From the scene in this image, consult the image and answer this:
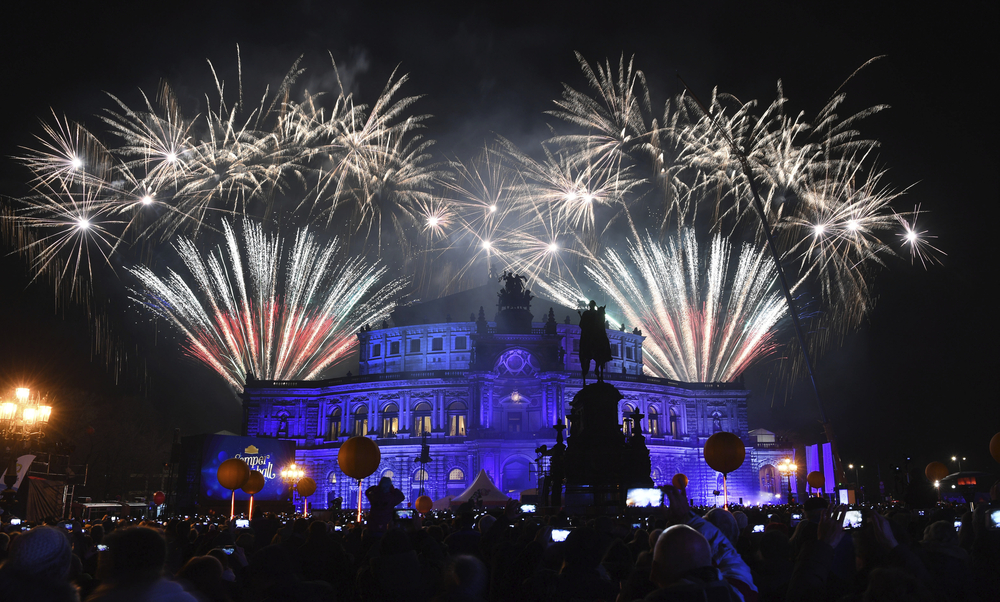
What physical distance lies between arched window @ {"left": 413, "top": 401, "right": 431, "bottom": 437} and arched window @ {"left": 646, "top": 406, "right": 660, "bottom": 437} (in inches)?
898

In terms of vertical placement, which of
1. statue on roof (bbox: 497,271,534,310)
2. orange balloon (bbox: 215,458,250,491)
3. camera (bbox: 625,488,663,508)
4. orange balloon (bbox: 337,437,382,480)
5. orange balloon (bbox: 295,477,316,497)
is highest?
statue on roof (bbox: 497,271,534,310)

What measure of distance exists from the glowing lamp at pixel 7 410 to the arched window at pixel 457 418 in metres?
46.5

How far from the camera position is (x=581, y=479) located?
75.2 feet

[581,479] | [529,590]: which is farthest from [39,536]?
[581,479]

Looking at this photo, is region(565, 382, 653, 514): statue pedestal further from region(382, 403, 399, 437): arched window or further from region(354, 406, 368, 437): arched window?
region(354, 406, 368, 437): arched window

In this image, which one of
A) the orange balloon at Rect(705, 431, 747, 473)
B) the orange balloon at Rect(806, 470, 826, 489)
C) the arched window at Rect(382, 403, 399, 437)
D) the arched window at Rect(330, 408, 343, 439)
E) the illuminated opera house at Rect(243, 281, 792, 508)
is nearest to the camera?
the orange balloon at Rect(705, 431, 747, 473)

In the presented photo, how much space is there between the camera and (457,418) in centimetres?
6806

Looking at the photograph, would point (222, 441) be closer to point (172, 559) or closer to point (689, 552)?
point (172, 559)

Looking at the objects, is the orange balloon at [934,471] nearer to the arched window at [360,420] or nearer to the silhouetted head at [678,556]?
the silhouetted head at [678,556]

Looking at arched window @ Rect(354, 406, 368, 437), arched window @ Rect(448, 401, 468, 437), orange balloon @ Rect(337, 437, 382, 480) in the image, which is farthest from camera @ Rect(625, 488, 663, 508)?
arched window @ Rect(354, 406, 368, 437)

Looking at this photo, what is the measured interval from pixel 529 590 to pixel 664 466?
65747mm

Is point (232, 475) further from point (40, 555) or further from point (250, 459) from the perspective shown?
point (250, 459)

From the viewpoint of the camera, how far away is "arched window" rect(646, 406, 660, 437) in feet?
237

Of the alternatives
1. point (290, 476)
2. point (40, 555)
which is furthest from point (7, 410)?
point (290, 476)
